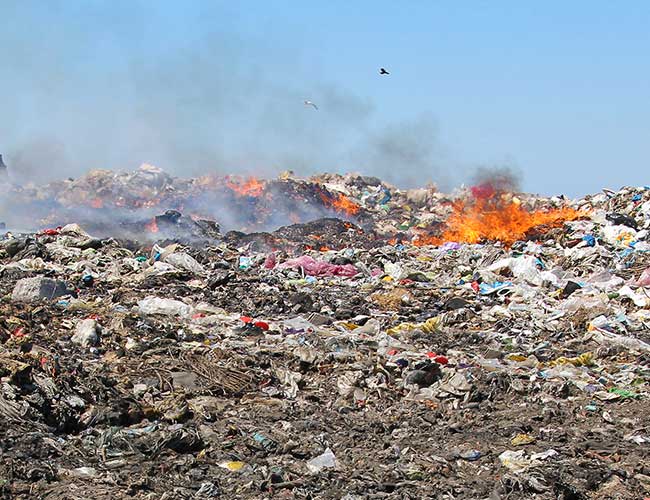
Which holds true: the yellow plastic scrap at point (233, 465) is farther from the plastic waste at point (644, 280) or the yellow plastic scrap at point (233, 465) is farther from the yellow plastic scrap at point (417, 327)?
the plastic waste at point (644, 280)

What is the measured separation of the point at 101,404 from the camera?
591 cm

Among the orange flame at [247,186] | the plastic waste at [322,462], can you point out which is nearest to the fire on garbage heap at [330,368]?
the plastic waste at [322,462]

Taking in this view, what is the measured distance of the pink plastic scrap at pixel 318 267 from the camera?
12.7 metres

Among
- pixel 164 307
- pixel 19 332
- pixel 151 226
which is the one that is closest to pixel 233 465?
pixel 19 332

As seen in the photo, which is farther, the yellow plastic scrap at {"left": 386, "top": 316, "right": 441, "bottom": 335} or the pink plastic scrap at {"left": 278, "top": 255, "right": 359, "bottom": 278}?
the pink plastic scrap at {"left": 278, "top": 255, "right": 359, "bottom": 278}

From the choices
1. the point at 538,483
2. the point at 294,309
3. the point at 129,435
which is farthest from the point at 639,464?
the point at 294,309

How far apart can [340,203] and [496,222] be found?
6.99 metres

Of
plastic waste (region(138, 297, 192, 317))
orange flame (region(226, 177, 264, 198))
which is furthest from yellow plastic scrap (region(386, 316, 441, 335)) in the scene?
orange flame (region(226, 177, 264, 198))

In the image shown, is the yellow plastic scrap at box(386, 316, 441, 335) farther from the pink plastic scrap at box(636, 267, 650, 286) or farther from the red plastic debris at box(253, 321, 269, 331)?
the pink plastic scrap at box(636, 267, 650, 286)

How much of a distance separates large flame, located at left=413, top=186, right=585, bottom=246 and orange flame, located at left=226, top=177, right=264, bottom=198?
6.55 m

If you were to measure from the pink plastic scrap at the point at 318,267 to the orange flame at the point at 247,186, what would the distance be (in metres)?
10.7

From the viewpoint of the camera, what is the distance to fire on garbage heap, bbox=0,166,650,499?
5059mm

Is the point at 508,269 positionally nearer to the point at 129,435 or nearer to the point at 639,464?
the point at 639,464

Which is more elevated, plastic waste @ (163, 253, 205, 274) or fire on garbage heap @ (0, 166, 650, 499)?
fire on garbage heap @ (0, 166, 650, 499)
